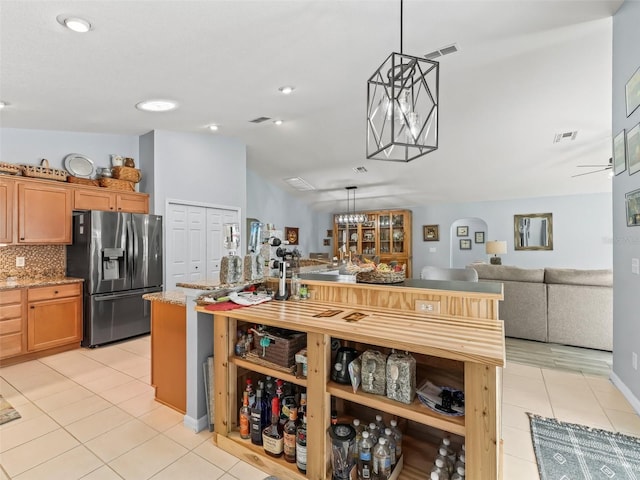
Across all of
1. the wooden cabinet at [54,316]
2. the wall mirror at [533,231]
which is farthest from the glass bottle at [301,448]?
the wall mirror at [533,231]

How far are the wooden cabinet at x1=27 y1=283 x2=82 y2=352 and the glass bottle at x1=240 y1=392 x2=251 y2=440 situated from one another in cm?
290

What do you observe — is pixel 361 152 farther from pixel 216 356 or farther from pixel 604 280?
pixel 216 356

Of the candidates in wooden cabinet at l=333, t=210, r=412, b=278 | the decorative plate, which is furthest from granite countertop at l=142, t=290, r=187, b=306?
wooden cabinet at l=333, t=210, r=412, b=278

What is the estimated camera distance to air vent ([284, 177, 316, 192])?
22.9 ft

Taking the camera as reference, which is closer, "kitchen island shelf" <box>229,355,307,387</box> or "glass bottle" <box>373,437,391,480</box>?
"glass bottle" <box>373,437,391,480</box>

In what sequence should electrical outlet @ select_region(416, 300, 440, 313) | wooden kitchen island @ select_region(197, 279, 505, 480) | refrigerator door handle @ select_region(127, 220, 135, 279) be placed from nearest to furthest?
1. wooden kitchen island @ select_region(197, 279, 505, 480)
2. electrical outlet @ select_region(416, 300, 440, 313)
3. refrigerator door handle @ select_region(127, 220, 135, 279)

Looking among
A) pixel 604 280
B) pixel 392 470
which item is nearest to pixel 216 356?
pixel 392 470

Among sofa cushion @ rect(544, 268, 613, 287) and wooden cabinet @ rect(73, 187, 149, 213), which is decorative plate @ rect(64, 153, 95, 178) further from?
sofa cushion @ rect(544, 268, 613, 287)

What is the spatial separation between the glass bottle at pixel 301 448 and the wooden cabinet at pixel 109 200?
3767 millimetres

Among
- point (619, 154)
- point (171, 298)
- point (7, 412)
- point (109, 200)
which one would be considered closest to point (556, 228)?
point (619, 154)

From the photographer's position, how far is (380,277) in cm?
200

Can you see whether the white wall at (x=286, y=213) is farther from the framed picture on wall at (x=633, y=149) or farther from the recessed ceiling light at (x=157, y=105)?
the framed picture on wall at (x=633, y=149)

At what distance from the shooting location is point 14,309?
3.22 metres

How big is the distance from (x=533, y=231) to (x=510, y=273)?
3756mm
